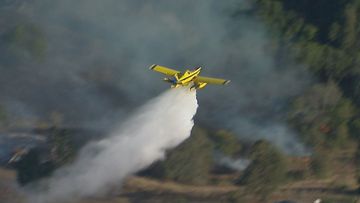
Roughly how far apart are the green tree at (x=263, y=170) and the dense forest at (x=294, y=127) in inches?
2.9

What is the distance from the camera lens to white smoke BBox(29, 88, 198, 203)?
68062 mm

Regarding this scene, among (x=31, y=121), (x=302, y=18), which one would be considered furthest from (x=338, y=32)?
(x=31, y=121)

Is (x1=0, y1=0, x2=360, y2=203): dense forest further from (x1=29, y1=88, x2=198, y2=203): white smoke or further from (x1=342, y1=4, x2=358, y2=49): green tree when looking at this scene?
(x1=29, y1=88, x2=198, y2=203): white smoke

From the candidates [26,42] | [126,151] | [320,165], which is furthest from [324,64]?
[26,42]

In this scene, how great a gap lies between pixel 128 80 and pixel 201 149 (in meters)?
14.8

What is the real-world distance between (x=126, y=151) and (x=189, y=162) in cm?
489

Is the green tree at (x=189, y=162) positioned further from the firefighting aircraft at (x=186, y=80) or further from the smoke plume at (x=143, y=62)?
the smoke plume at (x=143, y=62)

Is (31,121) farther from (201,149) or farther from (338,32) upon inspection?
(338,32)

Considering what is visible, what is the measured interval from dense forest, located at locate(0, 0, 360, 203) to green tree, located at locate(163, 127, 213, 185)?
8cm

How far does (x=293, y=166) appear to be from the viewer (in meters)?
73.2

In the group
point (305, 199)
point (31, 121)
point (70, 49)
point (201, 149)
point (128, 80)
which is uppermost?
point (70, 49)

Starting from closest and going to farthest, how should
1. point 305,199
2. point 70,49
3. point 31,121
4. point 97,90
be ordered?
point 305,199 → point 31,121 → point 97,90 → point 70,49

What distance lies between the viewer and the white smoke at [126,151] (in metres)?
68.1

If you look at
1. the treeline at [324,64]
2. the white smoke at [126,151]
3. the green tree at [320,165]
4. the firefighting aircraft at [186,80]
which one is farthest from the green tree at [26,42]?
the green tree at [320,165]
